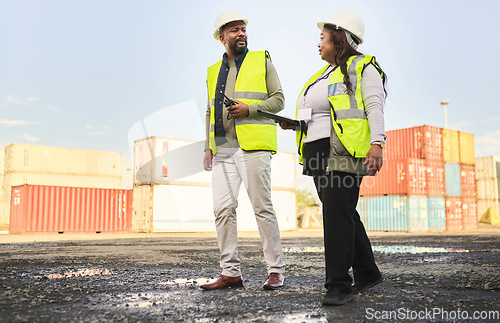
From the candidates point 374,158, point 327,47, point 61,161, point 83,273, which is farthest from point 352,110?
point 61,161

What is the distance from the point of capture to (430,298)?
2.91 meters

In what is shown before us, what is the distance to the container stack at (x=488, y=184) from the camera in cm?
4847

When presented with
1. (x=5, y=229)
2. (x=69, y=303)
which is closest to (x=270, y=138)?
(x=69, y=303)

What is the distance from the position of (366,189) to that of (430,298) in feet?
83.2

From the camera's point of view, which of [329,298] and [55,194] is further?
[55,194]

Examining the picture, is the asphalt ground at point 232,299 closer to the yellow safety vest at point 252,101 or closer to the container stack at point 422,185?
the yellow safety vest at point 252,101

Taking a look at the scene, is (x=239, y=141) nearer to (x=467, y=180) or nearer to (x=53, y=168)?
(x=467, y=180)

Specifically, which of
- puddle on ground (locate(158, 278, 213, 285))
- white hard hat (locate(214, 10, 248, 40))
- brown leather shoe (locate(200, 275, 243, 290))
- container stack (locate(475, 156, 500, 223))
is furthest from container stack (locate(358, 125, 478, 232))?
brown leather shoe (locate(200, 275, 243, 290))

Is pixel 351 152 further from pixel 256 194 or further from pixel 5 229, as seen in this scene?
pixel 5 229

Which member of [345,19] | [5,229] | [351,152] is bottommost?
[5,229]

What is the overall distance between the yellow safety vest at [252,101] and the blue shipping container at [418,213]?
23085 mm

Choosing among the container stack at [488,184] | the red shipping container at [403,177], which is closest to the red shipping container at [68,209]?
the red shipping container at [403,177]

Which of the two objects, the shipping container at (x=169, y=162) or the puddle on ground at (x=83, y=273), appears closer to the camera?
the puddle on ground at (x=83, y=273)

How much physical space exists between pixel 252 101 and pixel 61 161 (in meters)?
35.0
